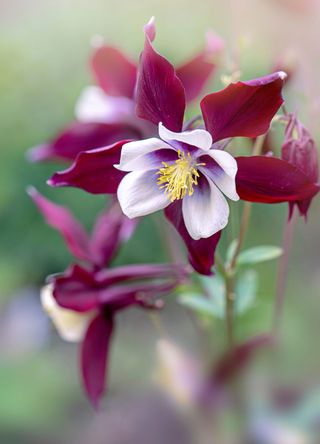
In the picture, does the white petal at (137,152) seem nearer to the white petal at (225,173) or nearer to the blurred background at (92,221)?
the white petal at (225,173)

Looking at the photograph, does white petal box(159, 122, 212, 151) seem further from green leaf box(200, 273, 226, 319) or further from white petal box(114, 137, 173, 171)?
green leaf box(200, 273, 226, 319)

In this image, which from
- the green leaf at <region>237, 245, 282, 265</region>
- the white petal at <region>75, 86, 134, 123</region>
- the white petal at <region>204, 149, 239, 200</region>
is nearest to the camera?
the white petal at <region>204, 149, 239, 200</region>

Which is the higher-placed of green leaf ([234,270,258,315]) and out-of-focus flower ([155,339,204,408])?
green leaf ([234,270,258,315])

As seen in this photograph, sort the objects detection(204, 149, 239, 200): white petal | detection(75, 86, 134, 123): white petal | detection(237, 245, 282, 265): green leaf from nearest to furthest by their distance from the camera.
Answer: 1. detection(204, 149, 239, 200): white petal
2. detection(237, 245, 282, 265): green leaf
3. detection(75, 86, 134, 123): white petal

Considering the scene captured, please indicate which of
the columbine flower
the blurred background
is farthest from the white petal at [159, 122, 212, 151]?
the blurred background

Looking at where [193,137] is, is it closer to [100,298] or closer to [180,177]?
[180,177]

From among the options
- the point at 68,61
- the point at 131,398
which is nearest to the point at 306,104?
the point at 131,398
